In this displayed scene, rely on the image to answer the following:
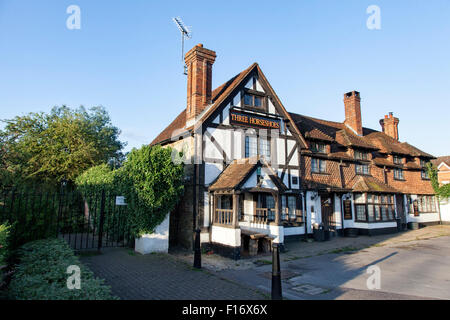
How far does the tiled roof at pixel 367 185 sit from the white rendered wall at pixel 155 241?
1346 cm

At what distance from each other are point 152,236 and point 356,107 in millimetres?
20980

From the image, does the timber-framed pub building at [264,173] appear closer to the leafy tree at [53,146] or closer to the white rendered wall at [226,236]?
the white rendered wall at [226,236]

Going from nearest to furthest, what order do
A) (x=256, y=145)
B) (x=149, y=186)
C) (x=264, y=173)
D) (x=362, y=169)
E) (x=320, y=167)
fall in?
(x=149, y=186) < (x=264, y=173) < (x=256, y=145) < (x=320, y=167) < (x=362, y=169)

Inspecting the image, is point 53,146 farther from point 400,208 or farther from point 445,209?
point 445,209

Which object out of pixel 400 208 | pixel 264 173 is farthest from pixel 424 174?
pixel 264 173

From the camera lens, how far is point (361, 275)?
321 inches

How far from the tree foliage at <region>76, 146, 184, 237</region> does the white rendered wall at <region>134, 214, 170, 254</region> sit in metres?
0.24

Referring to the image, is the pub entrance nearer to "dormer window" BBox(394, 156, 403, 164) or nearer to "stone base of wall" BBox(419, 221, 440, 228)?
"stone base of wall" BBox(419, 221, 440, 228)

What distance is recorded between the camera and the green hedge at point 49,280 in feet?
14.5

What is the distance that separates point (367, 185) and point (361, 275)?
39.4 feet

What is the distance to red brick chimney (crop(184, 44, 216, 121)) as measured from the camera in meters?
13.4

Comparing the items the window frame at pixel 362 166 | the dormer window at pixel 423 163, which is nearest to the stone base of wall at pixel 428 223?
the dormer window at pixel 423 163

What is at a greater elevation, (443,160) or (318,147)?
(443,160)
